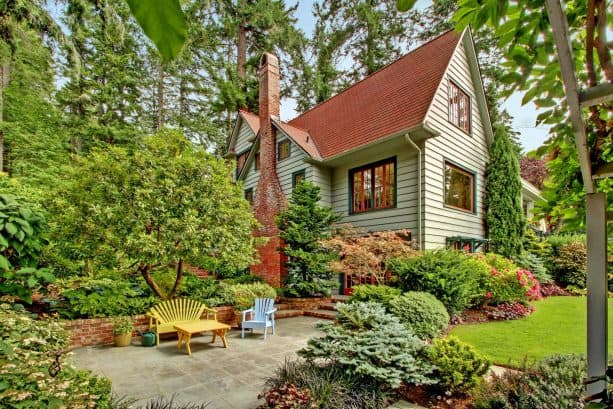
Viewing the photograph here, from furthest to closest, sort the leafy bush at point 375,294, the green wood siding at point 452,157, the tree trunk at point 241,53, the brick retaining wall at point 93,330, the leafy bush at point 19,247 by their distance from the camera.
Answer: the tree trunk at point 241,53 < the green wood siding at point 452,157 < the leafy bush at point 375,294 < the brick retaining wall at point 93,330 < the leafy bush at point 19,247

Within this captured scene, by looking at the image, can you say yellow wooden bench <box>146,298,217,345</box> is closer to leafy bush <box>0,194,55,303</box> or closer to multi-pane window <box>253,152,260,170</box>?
leafy bush <box>0,194,55,303</box>

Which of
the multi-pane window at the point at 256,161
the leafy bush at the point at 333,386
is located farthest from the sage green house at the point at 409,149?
the leafy bush at the point at 333,386

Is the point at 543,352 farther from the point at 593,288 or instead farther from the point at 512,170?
the point at 512,170

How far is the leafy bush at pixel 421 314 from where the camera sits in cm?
599

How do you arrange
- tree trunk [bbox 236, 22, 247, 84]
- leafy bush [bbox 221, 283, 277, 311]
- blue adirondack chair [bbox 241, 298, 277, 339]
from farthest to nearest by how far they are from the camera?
1. tree trunk [bbox 236, 22, 247, 84]
2. leafy bush [bbox 221, 283, 277, 311]
3. blue adirondack chair [bbox 241, 298, 277, 339]

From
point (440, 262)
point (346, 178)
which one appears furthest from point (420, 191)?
point (346, 178)

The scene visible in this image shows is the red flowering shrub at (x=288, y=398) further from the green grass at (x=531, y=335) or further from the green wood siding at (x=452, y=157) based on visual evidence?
the green wood siding at (x=452, y=157)

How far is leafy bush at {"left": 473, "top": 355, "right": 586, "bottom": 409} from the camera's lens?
2.99 m

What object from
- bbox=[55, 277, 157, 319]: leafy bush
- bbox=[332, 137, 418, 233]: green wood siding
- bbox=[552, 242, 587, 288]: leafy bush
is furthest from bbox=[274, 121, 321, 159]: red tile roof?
bbox=[552, 242, 587, 288]: leafy bush

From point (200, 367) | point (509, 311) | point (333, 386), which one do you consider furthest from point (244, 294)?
point (509, 311)

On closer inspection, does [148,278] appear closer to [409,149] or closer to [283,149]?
[283,149]

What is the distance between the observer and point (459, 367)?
12.3 ft

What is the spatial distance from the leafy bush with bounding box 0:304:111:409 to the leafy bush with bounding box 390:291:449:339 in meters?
4.69

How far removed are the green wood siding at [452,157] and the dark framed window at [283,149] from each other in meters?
5.58
